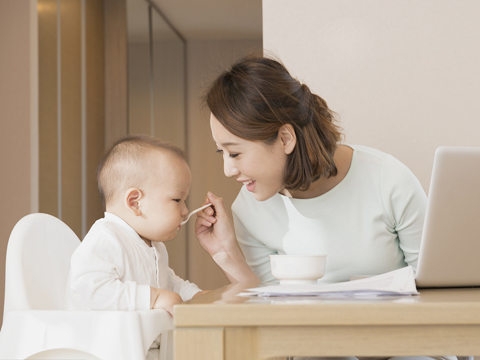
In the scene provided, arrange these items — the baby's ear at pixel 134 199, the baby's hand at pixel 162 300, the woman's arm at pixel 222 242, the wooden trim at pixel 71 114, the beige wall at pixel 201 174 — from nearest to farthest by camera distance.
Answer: the baby's hand at pixel 162 300 → the baby's ear at pixel 134 199 → the woman's arm at pixel 222 242 → the wooden trim at pixel 71 114 → the beige wall at pixel 201 174

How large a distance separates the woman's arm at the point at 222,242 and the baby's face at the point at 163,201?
99 mm

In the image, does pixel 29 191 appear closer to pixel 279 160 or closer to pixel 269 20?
pixel 269 20

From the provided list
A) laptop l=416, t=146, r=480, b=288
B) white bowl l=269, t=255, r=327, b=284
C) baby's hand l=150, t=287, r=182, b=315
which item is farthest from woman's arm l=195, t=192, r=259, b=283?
laptop l=416, t=146, r=480, b=288

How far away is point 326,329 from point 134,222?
0.81m

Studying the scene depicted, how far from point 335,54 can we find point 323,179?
67cm

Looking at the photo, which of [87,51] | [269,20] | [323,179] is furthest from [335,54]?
[87,51]

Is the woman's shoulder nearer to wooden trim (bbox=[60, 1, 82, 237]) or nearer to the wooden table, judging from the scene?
the wooden table

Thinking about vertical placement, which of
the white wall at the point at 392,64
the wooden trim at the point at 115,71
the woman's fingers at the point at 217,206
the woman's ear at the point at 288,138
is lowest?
the woman's fingers at the point at 217,206

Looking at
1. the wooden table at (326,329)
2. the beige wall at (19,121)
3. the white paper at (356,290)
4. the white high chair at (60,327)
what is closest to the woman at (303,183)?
the white high chair at (60,327)

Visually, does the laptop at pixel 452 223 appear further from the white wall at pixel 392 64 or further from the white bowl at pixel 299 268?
the white wall at pixel 392 64

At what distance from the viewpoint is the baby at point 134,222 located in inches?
40.5

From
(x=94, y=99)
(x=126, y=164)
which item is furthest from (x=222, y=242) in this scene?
(x=94, y=99)

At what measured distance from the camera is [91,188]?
3.60m

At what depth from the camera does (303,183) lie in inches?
50.2
